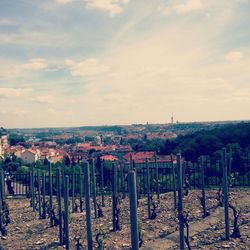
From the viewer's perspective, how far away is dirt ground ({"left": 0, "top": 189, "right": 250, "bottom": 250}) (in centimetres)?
855

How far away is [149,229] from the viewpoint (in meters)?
9.80

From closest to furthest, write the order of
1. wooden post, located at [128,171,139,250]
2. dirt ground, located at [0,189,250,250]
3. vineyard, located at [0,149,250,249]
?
wooden post, located at [128,171,139,250] → vineyard, located at [0,149,250,249] → dirt ground, located at [0,189,250,250]

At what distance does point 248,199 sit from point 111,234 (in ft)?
18.6

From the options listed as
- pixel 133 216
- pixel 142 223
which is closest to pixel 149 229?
pixel 142 223

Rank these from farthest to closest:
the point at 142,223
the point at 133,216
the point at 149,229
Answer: the point at 142,223
the point at 149,229
the point at 133,216

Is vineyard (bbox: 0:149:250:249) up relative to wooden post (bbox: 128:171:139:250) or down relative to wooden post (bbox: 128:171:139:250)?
down

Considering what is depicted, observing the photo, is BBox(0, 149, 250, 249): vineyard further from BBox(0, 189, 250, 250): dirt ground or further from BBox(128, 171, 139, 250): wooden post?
BBox(128, 171, 139, 250): wooden post

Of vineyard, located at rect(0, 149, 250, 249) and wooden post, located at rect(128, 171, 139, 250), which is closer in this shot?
wooden post, located at rect(128, 171, 139, 250)

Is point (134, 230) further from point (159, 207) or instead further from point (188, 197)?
point (188, 197)

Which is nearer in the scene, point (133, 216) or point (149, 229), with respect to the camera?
point (133, 216)

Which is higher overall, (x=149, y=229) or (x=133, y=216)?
(x=133, y=216)

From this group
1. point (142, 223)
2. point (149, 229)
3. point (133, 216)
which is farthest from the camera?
point (142, 223)

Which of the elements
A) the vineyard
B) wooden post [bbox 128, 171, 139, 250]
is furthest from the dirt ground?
wooden post [bbox 128, 171, 139, 250]

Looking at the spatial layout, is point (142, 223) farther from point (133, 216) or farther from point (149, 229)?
point (133, 216)
